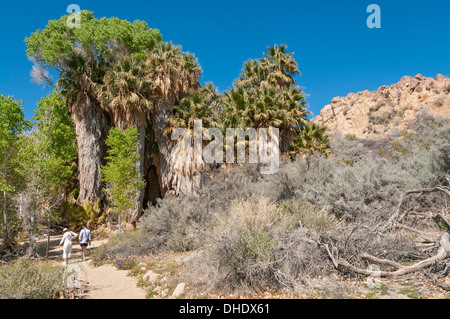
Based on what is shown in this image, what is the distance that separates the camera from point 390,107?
35719 millimetres

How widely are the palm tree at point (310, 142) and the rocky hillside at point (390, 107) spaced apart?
49.6 feet

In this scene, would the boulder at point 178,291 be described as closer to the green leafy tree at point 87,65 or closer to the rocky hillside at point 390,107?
the green leafy tree at point 87,65

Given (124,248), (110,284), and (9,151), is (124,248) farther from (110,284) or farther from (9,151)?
(9,151)

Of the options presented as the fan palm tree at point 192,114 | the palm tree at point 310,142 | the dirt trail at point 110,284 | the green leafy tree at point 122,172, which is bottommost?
the dirt trail at point 110,284

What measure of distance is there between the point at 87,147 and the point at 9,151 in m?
7.84

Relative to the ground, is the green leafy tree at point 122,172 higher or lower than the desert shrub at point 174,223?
higher

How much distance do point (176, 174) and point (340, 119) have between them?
3147 cm

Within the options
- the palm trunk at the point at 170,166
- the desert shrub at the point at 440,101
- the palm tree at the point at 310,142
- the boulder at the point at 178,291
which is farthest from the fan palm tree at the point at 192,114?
the desert shrub at the point at 440,101

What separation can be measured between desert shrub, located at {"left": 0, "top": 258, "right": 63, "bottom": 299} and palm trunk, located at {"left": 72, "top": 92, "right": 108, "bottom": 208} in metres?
13.0

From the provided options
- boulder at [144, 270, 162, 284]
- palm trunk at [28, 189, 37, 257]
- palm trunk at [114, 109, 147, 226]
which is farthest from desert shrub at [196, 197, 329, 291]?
palm trunk at [114, 109, 147, 226]

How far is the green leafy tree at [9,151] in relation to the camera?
9369 mm

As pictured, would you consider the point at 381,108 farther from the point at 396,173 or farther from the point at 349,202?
the point at 349,202

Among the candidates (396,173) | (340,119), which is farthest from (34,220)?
(340,119)

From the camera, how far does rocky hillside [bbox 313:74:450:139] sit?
101 feet
